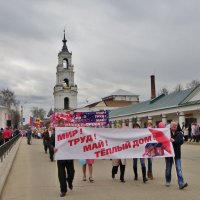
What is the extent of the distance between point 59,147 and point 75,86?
376ft

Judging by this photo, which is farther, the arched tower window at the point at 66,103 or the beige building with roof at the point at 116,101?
the arched tower window at the point at 66,103

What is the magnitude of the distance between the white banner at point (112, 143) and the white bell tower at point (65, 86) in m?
110

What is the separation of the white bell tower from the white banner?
110m

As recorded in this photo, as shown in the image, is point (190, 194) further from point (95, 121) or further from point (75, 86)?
point (75, 86)

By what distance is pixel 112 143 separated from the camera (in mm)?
11883

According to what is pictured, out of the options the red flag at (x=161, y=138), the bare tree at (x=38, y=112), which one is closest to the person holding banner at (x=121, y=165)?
the red flag at (x=161, y=138)

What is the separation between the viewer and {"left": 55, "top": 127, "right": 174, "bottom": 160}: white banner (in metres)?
11.1

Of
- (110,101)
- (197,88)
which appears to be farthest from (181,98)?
(110,101)

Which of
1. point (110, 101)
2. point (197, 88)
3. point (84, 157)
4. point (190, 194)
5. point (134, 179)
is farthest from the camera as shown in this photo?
point (110, 101)

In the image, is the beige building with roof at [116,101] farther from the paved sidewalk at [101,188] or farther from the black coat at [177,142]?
the black coat at [177,142]

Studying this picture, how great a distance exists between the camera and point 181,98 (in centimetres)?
4909

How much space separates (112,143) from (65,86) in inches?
4483

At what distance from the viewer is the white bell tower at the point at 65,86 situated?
122 metres

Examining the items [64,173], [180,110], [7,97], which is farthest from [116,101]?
[64,173]
